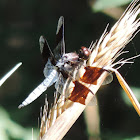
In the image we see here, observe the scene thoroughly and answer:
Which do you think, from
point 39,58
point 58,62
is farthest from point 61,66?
point 39,58

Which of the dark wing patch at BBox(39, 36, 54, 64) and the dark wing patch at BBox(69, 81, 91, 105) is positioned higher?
the dark wing patch at BBox(39, 36, 54, 64)

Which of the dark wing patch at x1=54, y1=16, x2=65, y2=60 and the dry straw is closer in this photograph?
the dry straw

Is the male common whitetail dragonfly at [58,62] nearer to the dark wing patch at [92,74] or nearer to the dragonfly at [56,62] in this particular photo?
the dragonfly at [56,62]

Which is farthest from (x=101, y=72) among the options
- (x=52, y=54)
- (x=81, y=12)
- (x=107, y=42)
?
(x=81, y=12)

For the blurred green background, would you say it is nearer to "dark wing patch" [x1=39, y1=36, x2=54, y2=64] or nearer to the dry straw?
"dark wing patch" [x1=39, y1=36, x2=54, y2=64]

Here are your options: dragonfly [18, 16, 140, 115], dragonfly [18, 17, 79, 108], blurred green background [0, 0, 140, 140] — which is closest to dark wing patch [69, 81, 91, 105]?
dragonfly [18, 16, 140, 115]

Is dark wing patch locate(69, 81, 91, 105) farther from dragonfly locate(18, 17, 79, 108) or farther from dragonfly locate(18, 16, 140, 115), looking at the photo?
dragonfly locate(18, 17, 79, 108)
